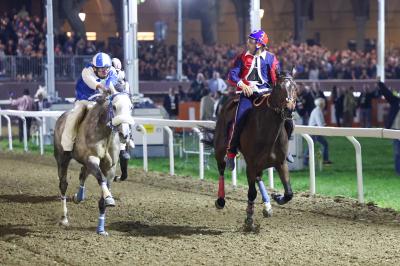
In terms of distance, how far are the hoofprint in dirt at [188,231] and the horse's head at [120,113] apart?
1.11m

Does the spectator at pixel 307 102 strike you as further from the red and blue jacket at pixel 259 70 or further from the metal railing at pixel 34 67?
the red and blue jacket at pixel 259 70

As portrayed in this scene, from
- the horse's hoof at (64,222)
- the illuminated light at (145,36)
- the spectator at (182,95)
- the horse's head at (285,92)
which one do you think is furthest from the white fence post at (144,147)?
the illuminated light at (145,36)

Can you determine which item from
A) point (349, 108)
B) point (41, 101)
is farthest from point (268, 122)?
point (349, 108)

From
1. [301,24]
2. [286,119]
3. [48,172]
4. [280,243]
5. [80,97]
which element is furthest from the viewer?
[301,24]

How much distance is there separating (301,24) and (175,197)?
34.6 metres

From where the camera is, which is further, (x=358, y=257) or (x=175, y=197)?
(x=175, y=197)

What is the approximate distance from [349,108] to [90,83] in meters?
20.8

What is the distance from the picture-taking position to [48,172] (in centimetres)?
1742

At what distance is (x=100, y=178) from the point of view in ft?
34.1

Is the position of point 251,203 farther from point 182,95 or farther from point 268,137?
point 182,95

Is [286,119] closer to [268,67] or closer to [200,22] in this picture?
[268,67]

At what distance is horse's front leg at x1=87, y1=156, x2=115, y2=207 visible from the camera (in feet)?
33.6

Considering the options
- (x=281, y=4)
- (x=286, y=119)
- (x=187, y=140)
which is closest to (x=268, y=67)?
(x=286, y=119)

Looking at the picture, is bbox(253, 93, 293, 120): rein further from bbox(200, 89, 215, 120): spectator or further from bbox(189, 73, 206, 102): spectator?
bbox(189, 73, 206, 102): spectator
